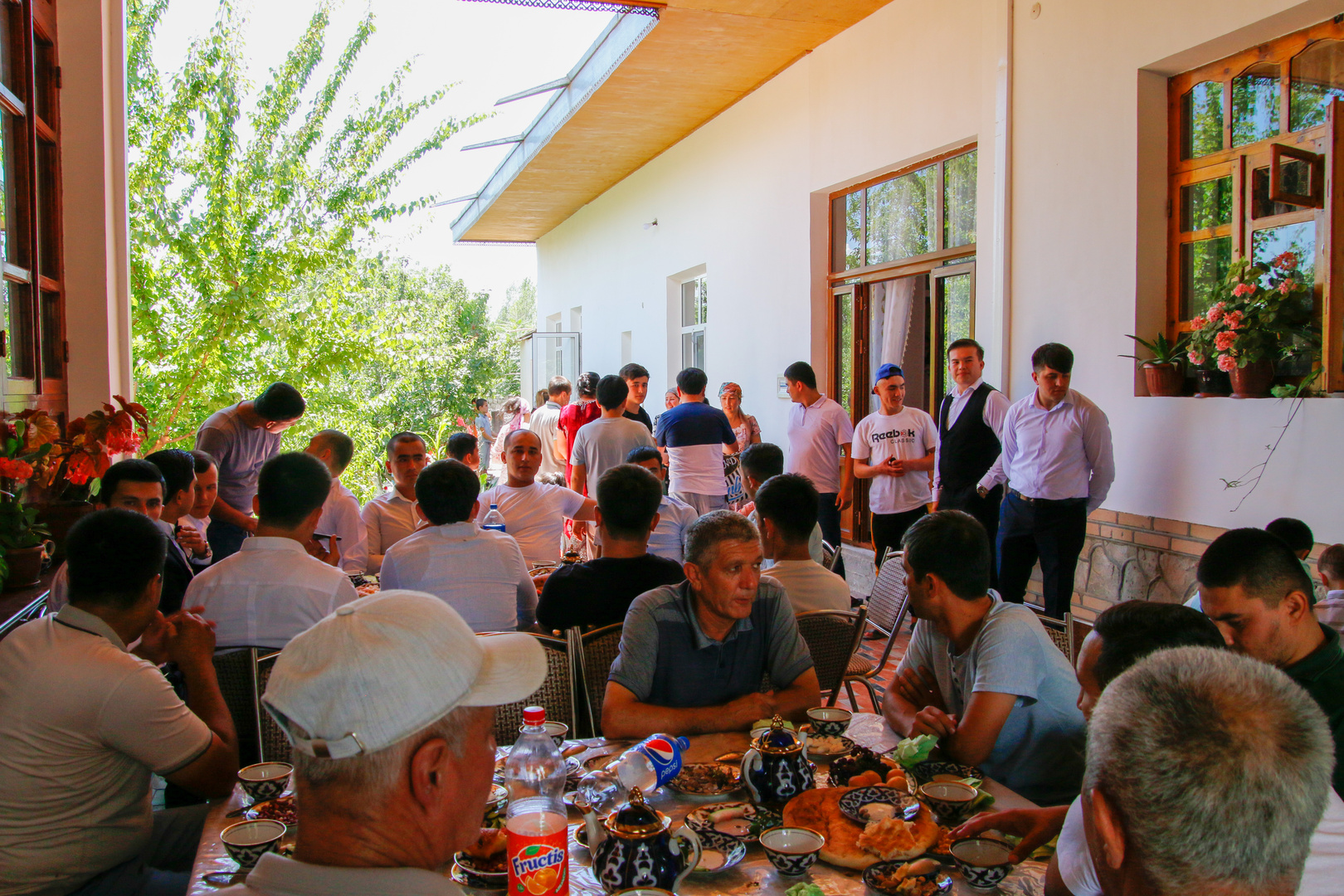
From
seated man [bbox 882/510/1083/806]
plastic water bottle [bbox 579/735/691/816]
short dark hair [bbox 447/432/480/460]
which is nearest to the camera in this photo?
plastic water bottle [bbox 579/735/691/816]

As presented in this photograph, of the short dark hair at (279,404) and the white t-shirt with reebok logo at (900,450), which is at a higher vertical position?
the short dark hair at (279,404)

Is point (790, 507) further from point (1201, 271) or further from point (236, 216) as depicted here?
point (236, 216)

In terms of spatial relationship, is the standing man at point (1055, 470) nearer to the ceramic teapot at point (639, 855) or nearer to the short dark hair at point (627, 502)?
the short dark hair at point (627, 502)

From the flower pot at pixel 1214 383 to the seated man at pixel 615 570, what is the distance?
3.04m

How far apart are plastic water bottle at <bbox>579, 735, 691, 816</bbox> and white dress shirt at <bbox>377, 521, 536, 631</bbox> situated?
4.86 ft

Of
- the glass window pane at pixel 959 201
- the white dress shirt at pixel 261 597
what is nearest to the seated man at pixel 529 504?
the white dress shirt at pixel 261 597

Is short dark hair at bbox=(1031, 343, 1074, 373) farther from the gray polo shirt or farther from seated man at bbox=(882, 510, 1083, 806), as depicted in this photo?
the gray polo shirt

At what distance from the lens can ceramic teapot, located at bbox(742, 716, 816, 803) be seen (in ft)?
6.13

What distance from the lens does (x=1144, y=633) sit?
1722 millimetres

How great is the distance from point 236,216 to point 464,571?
5.76 metres

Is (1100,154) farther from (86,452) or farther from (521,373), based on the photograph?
(521,373)

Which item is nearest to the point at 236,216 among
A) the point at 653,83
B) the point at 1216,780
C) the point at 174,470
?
the point at 653,83

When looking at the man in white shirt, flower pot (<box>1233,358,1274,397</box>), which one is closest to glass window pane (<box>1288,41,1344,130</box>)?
flower pot (<box>1233,358,1274,397</box>)

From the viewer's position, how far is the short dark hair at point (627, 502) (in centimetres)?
311
